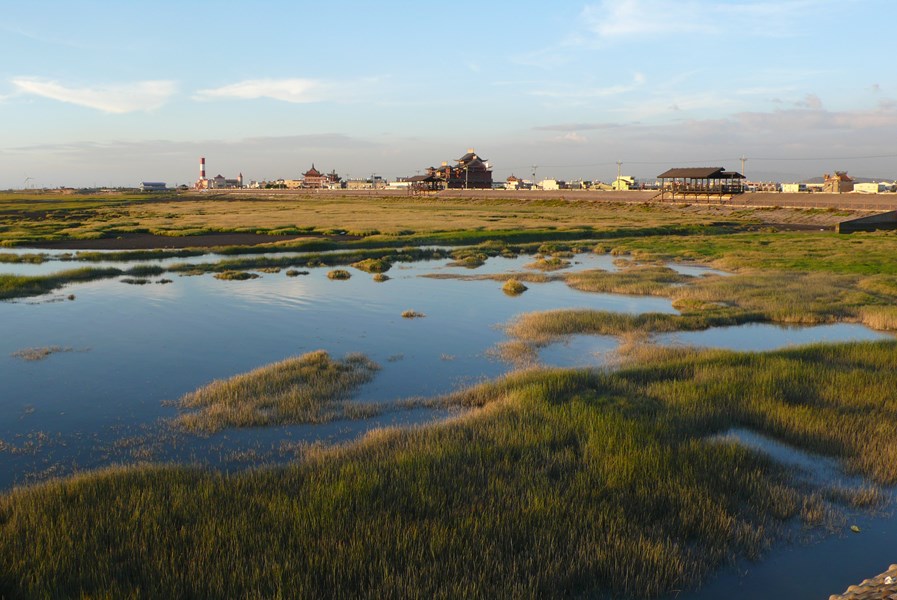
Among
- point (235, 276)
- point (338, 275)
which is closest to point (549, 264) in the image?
point (338, 275)

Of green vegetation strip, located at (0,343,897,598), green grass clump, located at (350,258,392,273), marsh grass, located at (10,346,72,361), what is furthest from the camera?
green grass clump, located at (350,258,392,273)

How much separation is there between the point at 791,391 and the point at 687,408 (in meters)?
2.63

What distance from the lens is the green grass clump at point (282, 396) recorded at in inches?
505

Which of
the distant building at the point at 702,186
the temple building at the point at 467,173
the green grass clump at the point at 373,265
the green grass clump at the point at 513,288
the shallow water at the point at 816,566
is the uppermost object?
the temple building at the point at 467,173

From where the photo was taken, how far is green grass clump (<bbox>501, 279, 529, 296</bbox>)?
29.0 m

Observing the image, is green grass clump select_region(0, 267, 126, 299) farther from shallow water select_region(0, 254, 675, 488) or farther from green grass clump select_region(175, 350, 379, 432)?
green grass clump select_region(175, 350, 379, 432)

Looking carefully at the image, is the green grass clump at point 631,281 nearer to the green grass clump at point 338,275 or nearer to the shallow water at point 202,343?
the shallow water at point 202,343

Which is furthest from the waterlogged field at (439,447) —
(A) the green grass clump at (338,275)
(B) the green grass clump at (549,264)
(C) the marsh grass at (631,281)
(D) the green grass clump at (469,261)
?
(D) the green grass clump at (469,261)

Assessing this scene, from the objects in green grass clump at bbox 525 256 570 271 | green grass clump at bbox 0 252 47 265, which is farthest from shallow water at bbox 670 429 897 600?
green grass clump at bbox 0 252 47 265

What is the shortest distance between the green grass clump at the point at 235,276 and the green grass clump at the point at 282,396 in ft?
57.5

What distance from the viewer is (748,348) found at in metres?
18.9

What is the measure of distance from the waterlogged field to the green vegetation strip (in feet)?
0.13

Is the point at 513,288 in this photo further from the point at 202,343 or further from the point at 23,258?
Result: the point at 23,258

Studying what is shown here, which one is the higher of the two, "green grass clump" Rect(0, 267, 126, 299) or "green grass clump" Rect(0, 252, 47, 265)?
"green grass clump" Rect(0, 252, 47, 265)
